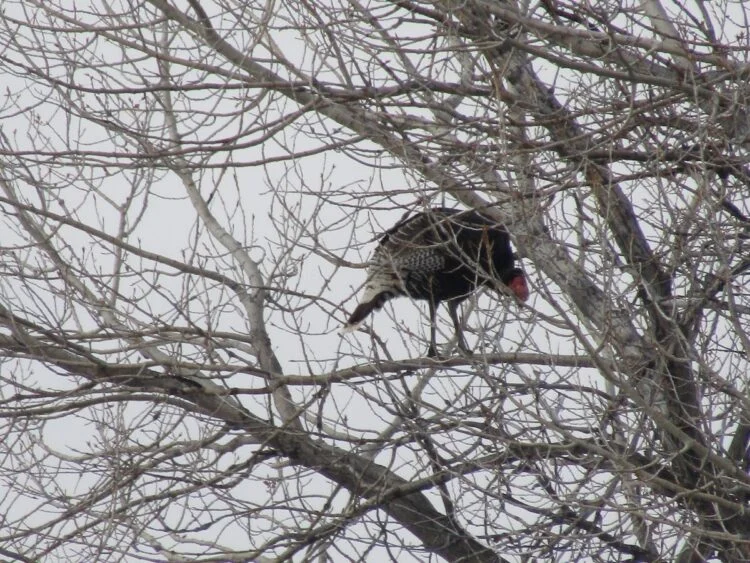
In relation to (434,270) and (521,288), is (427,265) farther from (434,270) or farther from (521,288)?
(521,288)

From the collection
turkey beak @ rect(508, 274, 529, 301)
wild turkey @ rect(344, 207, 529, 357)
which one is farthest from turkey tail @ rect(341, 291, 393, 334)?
turkey beak @ rect(508, 274, 529, 301)

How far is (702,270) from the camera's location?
16.8ft

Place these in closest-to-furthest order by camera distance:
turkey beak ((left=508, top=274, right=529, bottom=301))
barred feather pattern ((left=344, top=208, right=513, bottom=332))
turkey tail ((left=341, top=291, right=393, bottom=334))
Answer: barred feather pattern ((left=344, top=208, right=513, bottom=332)) → turkey tail ((left=341, top=291, right=393, bottom=334)) → turkey beak ((left=508, top=274, right=529, bottom=301))

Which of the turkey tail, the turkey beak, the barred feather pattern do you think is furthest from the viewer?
→ the turkey beak

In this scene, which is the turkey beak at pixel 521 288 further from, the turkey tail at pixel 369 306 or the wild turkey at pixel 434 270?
the turkey tail at pixel 369 306

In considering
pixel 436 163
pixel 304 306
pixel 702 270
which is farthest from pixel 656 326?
pixel 304 306

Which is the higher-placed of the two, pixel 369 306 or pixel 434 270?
pixel 434 270

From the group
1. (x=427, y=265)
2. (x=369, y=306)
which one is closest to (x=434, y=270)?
(x=427, y=265)

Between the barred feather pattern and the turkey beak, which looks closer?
the barred feather pattern

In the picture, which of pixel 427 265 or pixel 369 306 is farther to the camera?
pixel 427 265

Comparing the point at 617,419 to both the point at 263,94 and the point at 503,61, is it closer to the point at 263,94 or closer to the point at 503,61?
the point at 503,61

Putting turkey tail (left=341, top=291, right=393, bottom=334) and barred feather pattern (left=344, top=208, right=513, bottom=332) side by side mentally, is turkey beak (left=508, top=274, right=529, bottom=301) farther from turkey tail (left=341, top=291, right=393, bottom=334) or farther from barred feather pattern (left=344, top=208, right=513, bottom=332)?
turkey tail (left=341, top=291, right=393, bottom=334)

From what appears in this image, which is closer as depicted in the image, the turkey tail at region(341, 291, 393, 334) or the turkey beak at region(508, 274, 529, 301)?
the turkey tail at region(341, 291, 393, 334)

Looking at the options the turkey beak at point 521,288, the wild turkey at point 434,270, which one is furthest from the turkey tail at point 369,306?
the turkey beak at point 521,288
